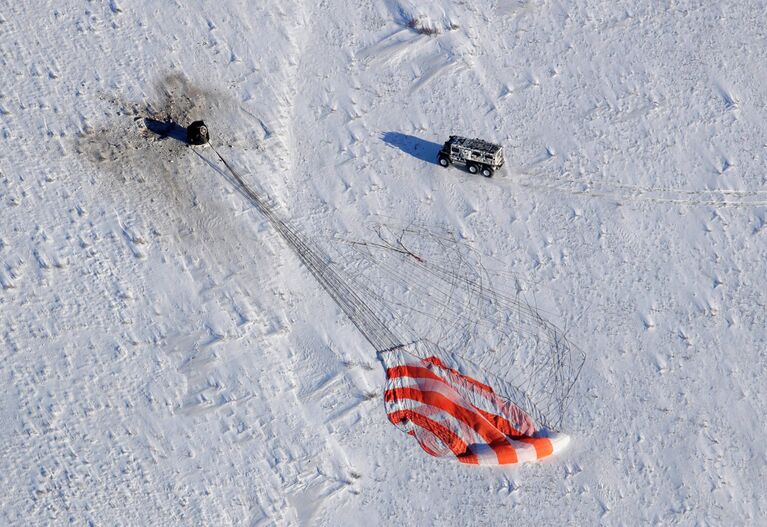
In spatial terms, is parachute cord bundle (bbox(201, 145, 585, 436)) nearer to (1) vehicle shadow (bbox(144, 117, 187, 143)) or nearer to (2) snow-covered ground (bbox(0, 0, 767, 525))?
(2) snow-covered ground (bbox(0, 0, 767, 525))

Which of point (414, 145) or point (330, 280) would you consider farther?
point (414, 145)

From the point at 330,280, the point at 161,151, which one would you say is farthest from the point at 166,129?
the point at 330,280

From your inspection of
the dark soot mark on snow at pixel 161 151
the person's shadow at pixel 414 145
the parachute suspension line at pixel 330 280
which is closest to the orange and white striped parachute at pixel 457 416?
the parachute suspension line at pixel 330 280

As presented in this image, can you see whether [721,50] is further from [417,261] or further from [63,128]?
[63,128]

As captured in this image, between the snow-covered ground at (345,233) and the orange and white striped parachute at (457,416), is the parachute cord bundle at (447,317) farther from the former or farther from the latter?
the snow-covered ground at (345,233)

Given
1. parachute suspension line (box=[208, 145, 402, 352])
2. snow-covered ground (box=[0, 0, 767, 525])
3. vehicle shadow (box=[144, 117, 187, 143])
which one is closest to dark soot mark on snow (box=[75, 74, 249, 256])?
vehicle shadow (box=[144, 117, 187, 143])

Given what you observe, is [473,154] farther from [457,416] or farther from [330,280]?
[457,416]
